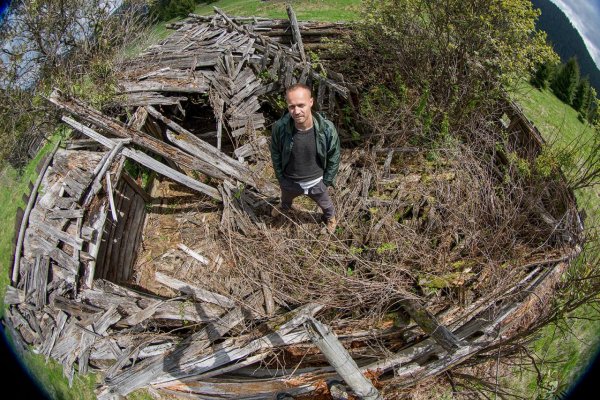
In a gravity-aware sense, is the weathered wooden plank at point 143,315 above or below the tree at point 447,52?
below

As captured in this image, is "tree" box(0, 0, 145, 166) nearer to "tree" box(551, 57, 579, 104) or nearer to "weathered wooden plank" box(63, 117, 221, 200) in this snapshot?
"weathered wooden plank" box(63, 117, 221, 200)

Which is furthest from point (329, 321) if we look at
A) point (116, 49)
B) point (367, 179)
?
point (116, 49)

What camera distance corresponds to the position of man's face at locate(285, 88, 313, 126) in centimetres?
358

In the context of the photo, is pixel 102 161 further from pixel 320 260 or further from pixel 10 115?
pixel 10 115

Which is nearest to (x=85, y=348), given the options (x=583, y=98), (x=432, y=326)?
(x=432, y=326)

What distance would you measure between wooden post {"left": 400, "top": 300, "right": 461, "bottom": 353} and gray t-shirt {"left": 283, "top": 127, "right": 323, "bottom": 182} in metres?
1.81

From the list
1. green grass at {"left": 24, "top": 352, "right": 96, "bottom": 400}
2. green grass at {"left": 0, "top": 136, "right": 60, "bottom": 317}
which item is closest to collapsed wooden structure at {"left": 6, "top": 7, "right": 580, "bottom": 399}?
green grass at {"left": 24, "top": 352, "right": 96, "bottom": 400}

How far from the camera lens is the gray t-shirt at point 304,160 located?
4.07 m

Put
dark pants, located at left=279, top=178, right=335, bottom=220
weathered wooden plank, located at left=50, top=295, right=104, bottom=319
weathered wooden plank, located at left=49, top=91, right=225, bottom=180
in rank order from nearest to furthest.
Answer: weathered wooden plank, located at left=50, top=295, right=104, bottom=319, dark pants, located at left=279, top=178, right=335, bottom=220, weathered wooden plank, located at left=49, top=91, right=225, bottom=180

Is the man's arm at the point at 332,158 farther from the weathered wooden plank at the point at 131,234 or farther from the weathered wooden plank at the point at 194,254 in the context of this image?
the weathered wooden plank at the point at 131,234

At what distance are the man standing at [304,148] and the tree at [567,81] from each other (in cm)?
932

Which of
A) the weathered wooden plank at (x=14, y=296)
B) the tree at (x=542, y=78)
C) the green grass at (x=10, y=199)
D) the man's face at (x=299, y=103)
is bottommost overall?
the green grass at (x=10, y=199)

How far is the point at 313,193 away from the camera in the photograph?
4750mm

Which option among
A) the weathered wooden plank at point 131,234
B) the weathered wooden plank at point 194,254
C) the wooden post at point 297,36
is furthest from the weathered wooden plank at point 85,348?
the wooden post at point 297,36
